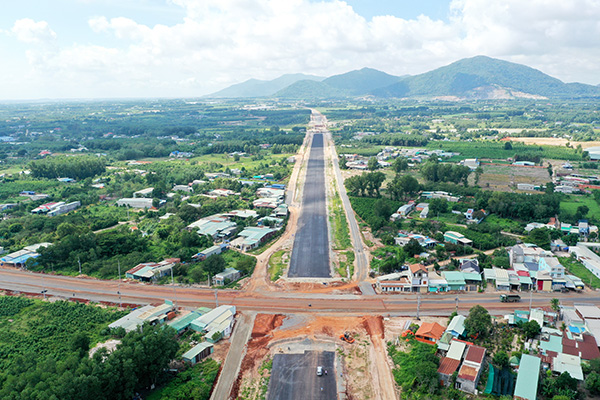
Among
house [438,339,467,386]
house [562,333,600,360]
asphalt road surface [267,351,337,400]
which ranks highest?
house [562,333,600,360]

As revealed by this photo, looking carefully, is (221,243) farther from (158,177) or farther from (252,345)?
(158,177)

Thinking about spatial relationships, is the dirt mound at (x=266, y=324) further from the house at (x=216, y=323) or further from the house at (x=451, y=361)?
the house at (x=451, y=361)

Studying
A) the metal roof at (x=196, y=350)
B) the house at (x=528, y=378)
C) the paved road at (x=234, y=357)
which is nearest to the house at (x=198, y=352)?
the metal roof at (x=196, y=350)

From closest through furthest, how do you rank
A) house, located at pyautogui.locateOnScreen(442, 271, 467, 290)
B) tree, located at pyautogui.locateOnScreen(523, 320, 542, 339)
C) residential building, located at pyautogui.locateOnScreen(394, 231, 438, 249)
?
tree, located at pyautogui.locateOnScreen(523, 320, 542, 339) → house, located at pyautogui.locateOnScreen(442, 271, 467, 290) → residential building, located at pyautogui.locateOnScreen(394, 231, 438, 249)

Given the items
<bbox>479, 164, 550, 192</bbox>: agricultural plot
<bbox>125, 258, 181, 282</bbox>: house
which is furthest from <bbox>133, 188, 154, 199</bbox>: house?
<bbox>479, 164, 550, 192</bbox>: agricultural plot

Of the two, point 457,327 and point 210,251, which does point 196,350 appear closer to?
point 210,251

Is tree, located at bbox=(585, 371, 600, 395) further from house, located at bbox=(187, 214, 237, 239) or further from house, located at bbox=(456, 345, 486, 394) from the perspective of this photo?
house, located at bbox=(187, 214, 237, 239)

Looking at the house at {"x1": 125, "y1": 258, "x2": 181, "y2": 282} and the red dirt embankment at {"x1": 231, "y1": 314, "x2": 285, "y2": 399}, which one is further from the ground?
the house at {"x1": 125, "y1": 258, "x2": 181, "y2": 282}

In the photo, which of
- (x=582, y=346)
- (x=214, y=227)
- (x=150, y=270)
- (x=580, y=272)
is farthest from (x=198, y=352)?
(x=580, y=272)
